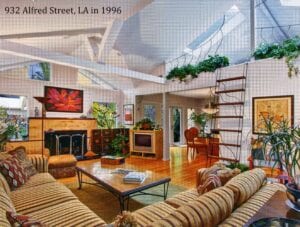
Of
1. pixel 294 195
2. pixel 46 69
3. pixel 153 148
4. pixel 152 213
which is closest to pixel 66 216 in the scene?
pixel 152 213

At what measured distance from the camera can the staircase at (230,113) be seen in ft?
14.3

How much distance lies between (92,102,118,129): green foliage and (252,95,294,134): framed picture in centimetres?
472

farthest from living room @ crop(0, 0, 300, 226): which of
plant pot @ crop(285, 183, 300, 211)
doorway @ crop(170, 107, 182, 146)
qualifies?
doorway @ crop(170, 107, 182, 146)

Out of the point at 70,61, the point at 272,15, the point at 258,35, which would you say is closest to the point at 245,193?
the point at 70,61

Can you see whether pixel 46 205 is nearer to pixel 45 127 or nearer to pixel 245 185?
pixel 245 185

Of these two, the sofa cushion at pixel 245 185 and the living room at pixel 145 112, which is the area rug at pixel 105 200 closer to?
the living room at pixel 145 112

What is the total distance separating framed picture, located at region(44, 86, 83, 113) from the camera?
20.1ft

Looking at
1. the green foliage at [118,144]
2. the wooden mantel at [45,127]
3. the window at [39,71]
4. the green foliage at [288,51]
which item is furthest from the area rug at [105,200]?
the window at [39,71]

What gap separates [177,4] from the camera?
4.51 metres

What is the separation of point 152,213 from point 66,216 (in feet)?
2.33

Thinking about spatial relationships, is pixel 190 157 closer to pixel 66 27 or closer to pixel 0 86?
pixel 66 27

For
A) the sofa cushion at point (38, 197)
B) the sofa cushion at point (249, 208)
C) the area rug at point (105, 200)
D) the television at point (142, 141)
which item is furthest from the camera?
the television at point (142, 141)

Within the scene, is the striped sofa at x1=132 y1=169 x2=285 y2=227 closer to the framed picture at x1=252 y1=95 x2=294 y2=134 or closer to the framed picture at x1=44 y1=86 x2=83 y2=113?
the framed picture at x1=252 y1=95 x2=294 y2=134

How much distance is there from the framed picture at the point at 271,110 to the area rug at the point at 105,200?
6.48ft
